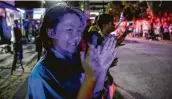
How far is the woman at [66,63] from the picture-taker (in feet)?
4.91

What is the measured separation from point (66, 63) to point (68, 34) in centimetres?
16

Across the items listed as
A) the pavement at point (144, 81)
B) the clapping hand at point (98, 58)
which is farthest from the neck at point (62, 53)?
the pavement at point (144, 81)

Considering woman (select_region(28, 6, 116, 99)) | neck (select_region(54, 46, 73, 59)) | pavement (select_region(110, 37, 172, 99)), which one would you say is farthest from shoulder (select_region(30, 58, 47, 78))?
pavement (select_region(110, 37, 172, 99))

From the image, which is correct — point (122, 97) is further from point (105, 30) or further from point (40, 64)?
point (40, 64)

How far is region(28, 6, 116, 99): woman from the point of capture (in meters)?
1.50

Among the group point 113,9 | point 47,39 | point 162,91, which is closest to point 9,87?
point 162,91

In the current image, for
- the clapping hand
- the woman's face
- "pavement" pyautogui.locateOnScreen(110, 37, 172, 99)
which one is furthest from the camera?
"pavement" pyautogui.locateOnScreen(110, 37, 172, 99)

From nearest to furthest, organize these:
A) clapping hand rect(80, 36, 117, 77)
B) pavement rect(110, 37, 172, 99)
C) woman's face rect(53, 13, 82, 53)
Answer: clapping hand rect(80, 36, 117, 77), woman's face rect(53, 13, 82, 53), pavement rect(110, 37, 172, 99)

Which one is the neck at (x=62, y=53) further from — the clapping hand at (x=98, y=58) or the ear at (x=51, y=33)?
the clapping hand at (x=98, y=58)

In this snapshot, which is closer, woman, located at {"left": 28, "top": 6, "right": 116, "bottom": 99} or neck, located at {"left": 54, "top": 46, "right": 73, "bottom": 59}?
woman, located at {"left": 28, "top": 6, "right": 116, "bottom": 99}

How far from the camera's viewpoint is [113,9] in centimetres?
6731

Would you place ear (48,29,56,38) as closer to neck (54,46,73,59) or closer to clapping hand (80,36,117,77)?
neck (54,46,73,59)

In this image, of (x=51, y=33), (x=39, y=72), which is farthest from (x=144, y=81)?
(x=39, y=72)

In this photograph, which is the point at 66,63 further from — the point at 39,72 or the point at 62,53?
the point at 39,72
